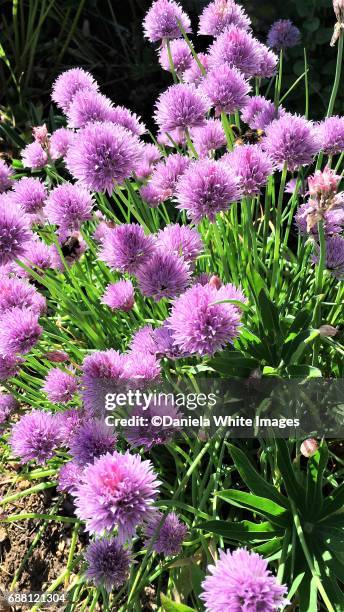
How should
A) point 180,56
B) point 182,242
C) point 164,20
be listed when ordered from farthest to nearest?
1. point 180,56
2. point 164,20
3. point 182,242

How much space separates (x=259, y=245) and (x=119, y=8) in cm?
219

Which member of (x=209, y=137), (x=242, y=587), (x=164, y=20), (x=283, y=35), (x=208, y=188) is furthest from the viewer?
(x=283, y=35)

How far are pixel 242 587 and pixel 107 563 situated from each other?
1.38ft

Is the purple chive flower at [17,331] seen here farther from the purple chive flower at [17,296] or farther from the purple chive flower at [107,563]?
the purple chive flower at [107,563]

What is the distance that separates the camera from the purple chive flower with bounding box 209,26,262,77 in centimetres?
160

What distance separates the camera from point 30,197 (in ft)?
5.38

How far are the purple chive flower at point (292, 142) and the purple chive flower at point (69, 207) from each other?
18.3 inches

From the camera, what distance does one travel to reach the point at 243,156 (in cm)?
139

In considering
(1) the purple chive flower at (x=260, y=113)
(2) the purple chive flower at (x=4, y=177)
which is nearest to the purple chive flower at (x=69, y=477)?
(2) the purple chive flower at (x=4, y=177)

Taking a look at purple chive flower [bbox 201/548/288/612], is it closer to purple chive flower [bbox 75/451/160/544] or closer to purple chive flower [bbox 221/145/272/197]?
purple chive flower [bbox 75/451/160/544]

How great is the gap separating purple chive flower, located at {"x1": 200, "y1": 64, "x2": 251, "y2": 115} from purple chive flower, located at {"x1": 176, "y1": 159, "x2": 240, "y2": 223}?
0.28 m

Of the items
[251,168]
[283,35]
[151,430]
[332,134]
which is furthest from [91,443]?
[283,35]

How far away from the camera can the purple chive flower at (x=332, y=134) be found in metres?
1.55

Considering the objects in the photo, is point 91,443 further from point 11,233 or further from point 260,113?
point 260,113
